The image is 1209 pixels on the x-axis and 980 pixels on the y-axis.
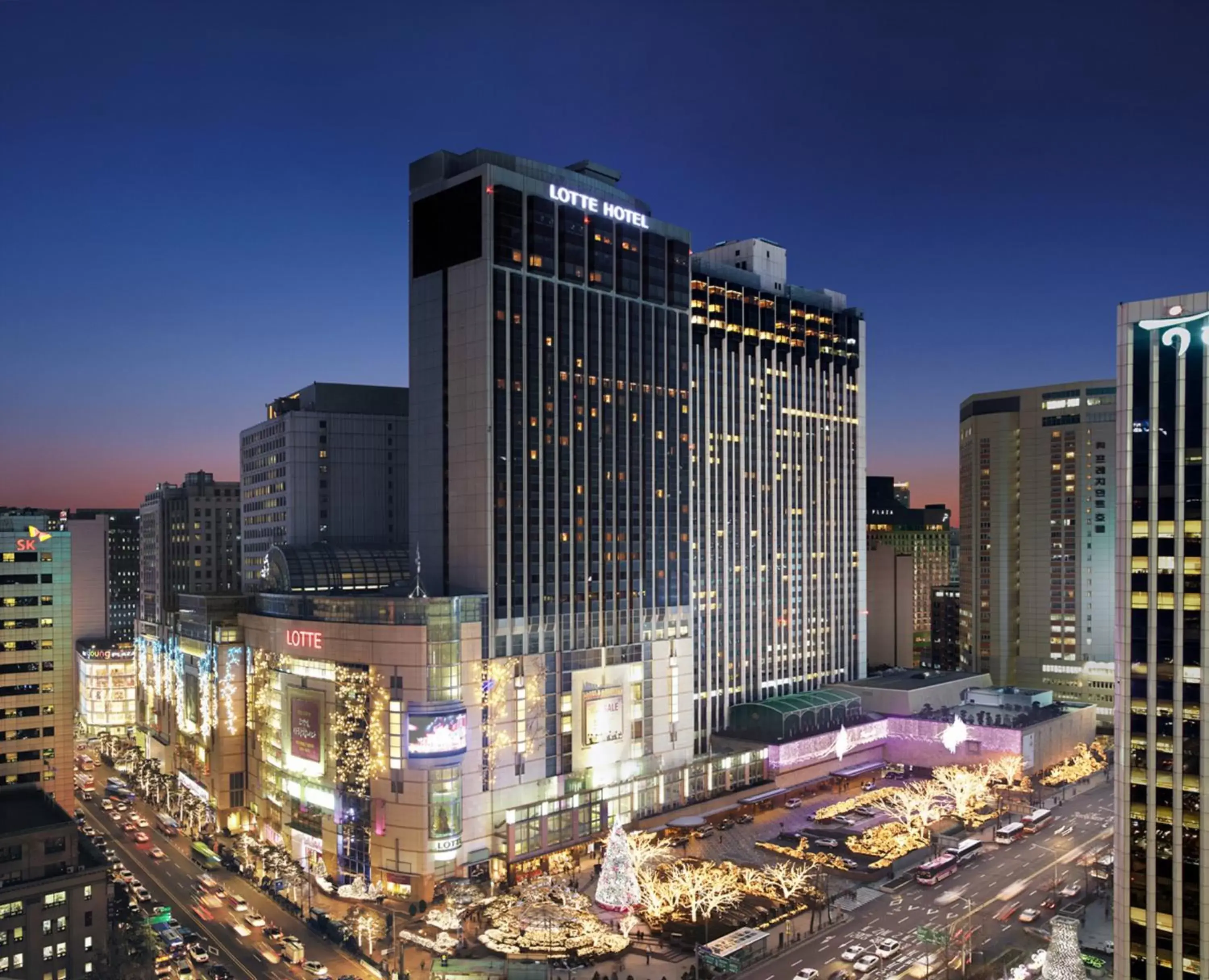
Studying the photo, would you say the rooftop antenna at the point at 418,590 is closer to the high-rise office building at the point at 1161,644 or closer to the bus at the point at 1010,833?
the high-rise office building at the point at 1161,644

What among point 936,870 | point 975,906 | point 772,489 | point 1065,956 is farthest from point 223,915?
point 772,489

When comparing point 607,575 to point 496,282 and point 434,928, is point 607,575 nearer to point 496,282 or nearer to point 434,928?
point 496,282

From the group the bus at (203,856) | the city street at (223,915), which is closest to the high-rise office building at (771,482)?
the bus at (203,856)

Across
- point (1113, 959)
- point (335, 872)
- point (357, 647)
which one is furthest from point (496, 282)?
point (1113, 959)

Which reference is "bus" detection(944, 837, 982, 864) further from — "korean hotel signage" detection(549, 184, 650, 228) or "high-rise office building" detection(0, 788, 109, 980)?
"high-rise office building" detection(0, 788, 109, 980)

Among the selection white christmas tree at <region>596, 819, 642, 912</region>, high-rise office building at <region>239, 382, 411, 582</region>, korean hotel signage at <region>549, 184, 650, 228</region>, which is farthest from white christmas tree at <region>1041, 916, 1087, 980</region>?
high-rise office building at <region>239, 382, 411, 582</region>
